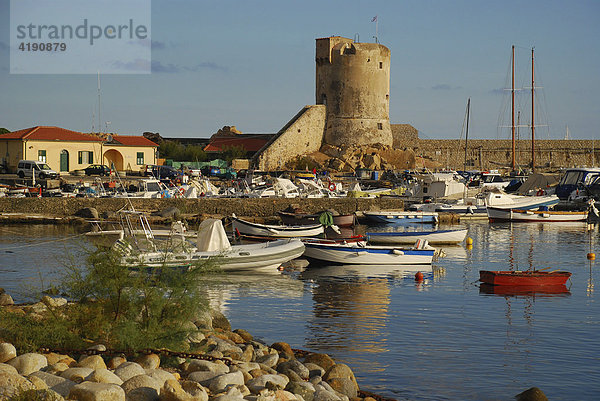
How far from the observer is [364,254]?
20.6 m

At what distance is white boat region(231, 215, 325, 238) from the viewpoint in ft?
83.3

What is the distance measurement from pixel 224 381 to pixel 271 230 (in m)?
17.6

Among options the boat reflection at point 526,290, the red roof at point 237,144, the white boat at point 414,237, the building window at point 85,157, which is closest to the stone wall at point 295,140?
the red roof at point 237,144

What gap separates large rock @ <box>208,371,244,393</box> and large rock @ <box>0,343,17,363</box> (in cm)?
216

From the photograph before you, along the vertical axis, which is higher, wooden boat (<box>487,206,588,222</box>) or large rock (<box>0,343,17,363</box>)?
large rock (<box>0,343,17,363</box>)

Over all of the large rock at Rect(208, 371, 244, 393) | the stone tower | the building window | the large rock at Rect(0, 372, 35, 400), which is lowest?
the large rock at Rect(208, 371, 244, 393)

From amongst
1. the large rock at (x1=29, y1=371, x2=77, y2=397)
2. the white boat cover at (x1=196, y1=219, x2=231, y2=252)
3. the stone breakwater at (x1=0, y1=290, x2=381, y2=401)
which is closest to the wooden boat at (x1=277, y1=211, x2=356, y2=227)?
the white boat cover at (x1=196, y1=219, x2=231, y2=252)

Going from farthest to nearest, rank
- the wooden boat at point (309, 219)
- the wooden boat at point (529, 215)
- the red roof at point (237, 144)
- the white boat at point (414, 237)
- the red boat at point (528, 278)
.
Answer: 1. the red roof at point (237, 144)
2. the wooden boat at point (529, 215)
3. the wooden boat at point (309, 219)
4. the white boat at point (414, 237)
5. the red boat at point (528, 278)

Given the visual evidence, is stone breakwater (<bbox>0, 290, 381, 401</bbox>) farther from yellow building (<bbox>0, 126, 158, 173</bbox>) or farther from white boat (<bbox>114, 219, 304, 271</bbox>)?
yellow building (<bbox>0, 126, 158, 173</bbox>)

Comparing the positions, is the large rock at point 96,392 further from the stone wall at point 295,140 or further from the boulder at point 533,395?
the stone wall at point 295,140

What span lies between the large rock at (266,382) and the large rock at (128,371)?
3.87 feet

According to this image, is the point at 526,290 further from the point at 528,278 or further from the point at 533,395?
the point at 533,395

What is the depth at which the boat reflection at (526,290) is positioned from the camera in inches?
672

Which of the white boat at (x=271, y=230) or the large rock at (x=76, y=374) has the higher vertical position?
the large rock at (x=76, y=374)
